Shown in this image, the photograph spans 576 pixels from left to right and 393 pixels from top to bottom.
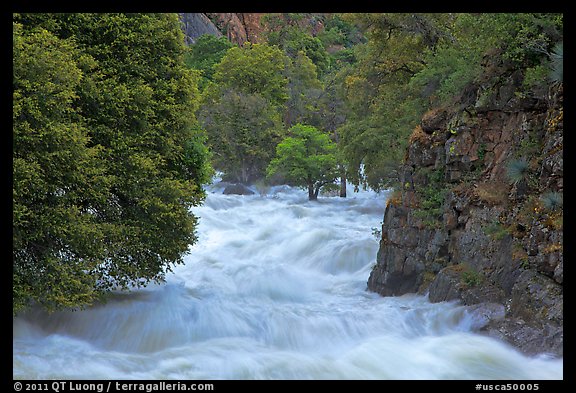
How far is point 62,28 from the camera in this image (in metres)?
10.9

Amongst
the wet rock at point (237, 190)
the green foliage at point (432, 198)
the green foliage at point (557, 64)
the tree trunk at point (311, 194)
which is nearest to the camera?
the green foliage at point (557, 64)

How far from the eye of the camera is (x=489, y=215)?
10.9 meters

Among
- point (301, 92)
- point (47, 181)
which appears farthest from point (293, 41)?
point (47, 181)

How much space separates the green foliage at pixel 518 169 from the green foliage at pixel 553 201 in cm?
99

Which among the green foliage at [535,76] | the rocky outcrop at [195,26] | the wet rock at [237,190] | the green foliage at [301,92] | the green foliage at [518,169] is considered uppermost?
the rocky outcrop at [195,26]

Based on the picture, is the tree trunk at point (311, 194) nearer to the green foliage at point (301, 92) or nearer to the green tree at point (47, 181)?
the green foliage at point (301, 92)

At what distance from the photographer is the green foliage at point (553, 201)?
900cm

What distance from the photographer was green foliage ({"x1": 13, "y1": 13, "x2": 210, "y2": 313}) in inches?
348

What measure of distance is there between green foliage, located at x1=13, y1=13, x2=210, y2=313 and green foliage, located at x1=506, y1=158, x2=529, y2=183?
21.3 ft

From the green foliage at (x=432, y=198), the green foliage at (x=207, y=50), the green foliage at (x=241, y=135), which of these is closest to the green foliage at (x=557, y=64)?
the green foliage at (x=432, y=198)

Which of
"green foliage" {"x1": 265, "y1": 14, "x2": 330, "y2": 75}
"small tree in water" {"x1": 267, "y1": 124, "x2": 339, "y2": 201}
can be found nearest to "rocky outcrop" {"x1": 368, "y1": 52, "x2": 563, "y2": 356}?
"small tree in water" {"x1": 267, "y1": 124, "x2": 339, "y2": 201}

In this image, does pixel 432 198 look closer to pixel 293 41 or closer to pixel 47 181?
pixel 47 181
